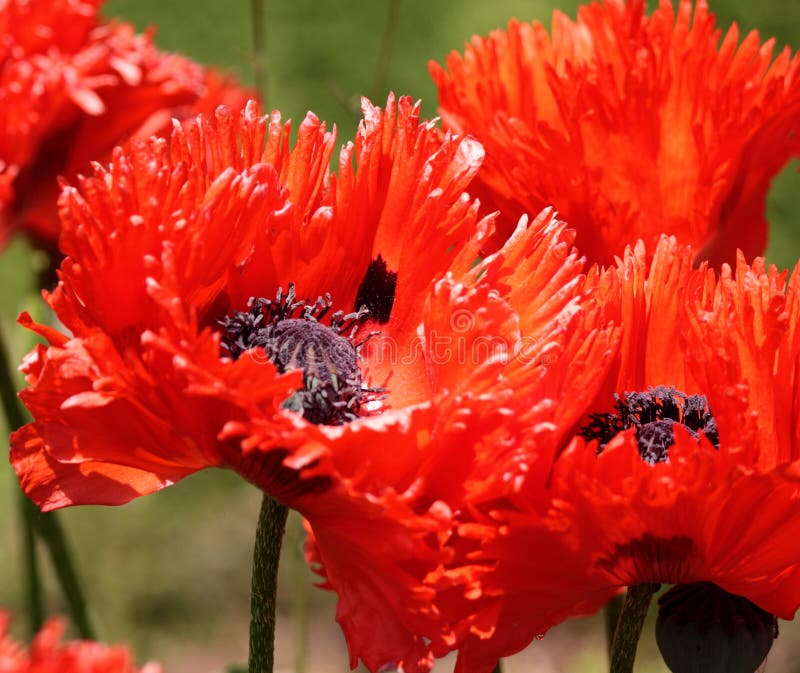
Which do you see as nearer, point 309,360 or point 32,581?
point 309,360

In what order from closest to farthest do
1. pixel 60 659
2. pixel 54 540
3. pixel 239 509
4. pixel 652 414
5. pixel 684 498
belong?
1. pixel 60 659
2. pixel 684 498
3. pixel 652 414
4. pixel 54 540
5. pixel 239 509

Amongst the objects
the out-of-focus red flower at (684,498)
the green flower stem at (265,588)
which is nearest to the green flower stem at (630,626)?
the out-of-focus red flower at (684,498)

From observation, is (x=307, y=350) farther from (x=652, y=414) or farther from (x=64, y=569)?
(x=64, y=569)

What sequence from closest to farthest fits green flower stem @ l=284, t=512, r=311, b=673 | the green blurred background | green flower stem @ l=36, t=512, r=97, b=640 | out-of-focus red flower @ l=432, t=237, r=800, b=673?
out-of-focus red flower @ l=432, t=237, r=800, b=673 → green flower stem @ l=36, t=512, r=97, b=640 → green flower stem @ l=284, t=512, r=311, b=673 → the green blurred background

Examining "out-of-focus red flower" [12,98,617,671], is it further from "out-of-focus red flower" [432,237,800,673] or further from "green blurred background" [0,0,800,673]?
"green blurred background" [0,0,800,673]

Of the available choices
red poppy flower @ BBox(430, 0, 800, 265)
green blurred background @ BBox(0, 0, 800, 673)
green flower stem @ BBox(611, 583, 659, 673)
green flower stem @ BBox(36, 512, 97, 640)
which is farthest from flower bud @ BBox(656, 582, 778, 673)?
green blurred background @ BBox(0, 0, 800, 673)

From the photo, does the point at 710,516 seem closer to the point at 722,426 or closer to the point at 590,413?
the point at 722,426

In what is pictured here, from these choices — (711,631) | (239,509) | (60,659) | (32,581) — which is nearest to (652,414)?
(711,631)
